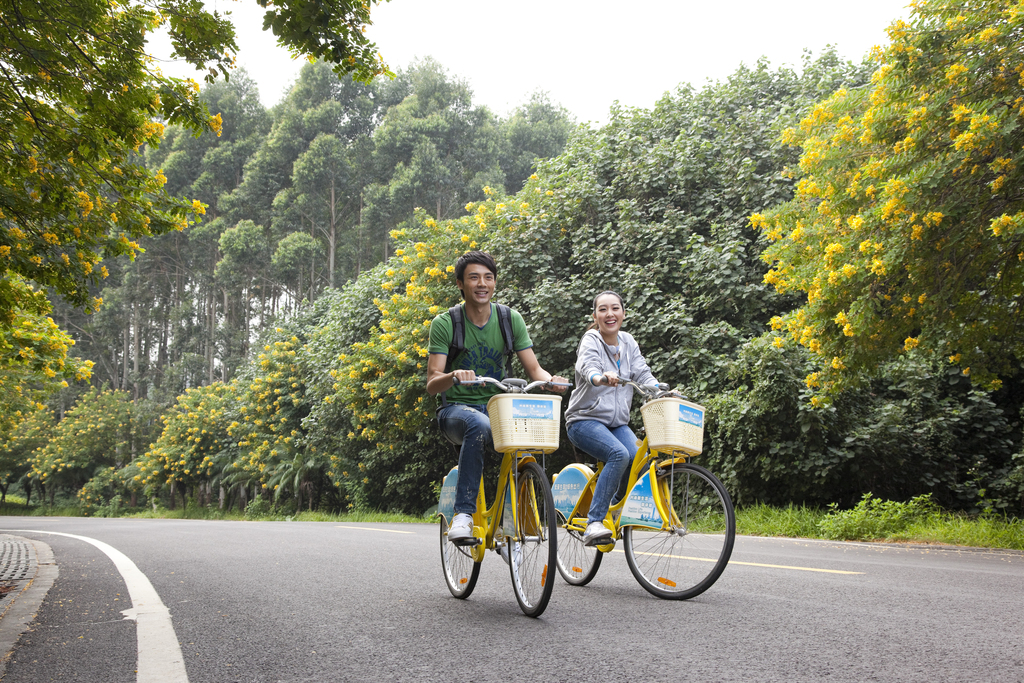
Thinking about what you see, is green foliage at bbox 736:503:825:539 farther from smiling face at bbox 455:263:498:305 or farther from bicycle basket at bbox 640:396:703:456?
smiling face at bbox 455:263:498:305

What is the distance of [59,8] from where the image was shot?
217 inches

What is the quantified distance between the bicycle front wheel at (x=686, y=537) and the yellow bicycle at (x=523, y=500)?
914 mm

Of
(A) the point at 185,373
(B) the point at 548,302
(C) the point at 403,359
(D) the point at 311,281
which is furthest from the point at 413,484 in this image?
(A) the point at 185,373

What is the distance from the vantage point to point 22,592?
19.9 ft

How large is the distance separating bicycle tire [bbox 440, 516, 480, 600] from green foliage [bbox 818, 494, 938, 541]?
6557 millimetres

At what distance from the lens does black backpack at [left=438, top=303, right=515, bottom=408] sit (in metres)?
4.79

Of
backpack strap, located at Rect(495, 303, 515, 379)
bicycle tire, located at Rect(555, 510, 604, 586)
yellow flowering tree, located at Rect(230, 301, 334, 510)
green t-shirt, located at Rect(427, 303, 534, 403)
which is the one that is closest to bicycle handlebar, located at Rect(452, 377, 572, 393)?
green t-shirt, located at Rect(427, 303, 534, 403)

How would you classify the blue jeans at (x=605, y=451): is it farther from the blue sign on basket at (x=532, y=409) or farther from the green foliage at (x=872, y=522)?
the green foliage at (x=872, y=522)

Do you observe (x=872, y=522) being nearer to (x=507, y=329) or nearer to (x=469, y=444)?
(x=507, y=329)

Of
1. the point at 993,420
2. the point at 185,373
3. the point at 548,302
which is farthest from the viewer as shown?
the point at 185,373

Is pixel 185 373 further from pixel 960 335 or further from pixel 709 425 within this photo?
pixel 960 335

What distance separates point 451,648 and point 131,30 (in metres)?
5.13

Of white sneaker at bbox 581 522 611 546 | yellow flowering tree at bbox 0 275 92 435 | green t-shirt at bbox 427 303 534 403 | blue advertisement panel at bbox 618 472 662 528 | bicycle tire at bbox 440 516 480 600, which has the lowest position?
bicycle tire at bbox 440 516 480 600

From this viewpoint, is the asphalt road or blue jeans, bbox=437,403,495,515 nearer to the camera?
the asphalt road
